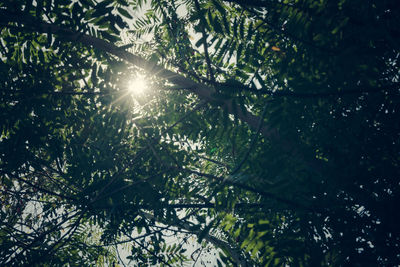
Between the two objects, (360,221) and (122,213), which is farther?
(122,213)

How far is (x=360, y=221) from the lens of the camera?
1.67 metres

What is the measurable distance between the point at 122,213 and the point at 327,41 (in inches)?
102

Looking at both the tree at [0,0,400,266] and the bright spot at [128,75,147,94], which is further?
the bright spot at [128,75,147,94]

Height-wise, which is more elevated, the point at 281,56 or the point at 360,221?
the point at 281,56

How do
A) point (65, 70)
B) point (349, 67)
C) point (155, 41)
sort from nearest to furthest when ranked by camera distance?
point (349, 67)
point (65, 70)
point (155, 41)

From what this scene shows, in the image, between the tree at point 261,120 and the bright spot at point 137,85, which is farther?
the bright spot at point 137,85

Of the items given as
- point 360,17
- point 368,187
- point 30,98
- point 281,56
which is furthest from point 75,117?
point 368,187

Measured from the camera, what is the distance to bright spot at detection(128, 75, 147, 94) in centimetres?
224

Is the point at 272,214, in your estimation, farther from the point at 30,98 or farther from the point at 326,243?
the point at 30,98

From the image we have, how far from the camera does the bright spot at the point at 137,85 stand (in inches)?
88.3

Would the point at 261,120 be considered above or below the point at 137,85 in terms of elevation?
below

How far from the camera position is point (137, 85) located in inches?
90.9

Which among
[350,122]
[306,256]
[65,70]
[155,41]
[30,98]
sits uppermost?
[155,41]

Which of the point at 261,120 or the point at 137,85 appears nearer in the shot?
the point at 261,120
